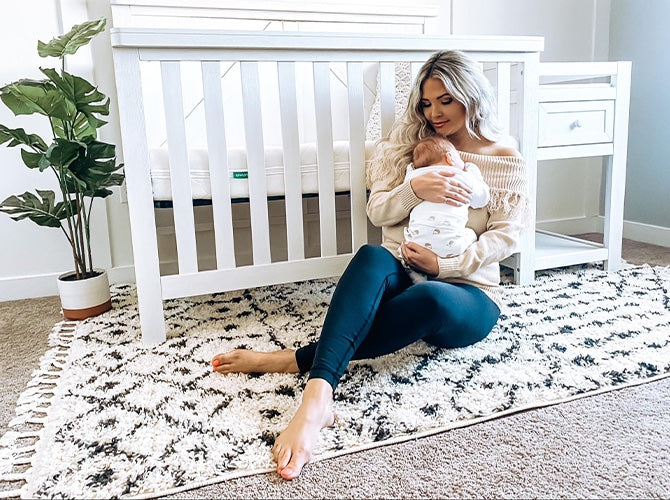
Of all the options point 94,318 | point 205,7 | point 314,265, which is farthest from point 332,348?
point 205,7

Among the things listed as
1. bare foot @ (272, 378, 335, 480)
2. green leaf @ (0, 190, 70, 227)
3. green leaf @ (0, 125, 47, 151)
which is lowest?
bare foot @ (272, 378, 335, 480)

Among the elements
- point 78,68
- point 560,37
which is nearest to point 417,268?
point 78,68

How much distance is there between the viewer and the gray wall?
2361mm

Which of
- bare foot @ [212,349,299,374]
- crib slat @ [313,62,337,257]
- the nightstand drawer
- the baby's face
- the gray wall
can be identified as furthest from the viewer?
the gray wall

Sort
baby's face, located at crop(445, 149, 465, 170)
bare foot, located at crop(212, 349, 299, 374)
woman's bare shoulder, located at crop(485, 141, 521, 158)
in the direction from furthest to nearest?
woman's bare shoulder, located at crop(485, 141, 521, 158)
baby's face, located at crop(445, 149, 465, 170)
bare foot, located at crop(212, 349, 299, 374)

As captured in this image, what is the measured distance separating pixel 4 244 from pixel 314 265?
1.15 m

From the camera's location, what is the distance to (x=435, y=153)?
4.25 feet

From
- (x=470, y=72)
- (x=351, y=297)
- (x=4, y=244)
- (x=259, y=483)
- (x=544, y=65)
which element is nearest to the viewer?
(x=259, y=483)

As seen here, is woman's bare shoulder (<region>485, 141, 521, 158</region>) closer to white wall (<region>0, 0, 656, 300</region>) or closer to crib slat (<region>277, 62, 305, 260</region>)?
crib slat (<region>277, 62, 305, 260</region>)

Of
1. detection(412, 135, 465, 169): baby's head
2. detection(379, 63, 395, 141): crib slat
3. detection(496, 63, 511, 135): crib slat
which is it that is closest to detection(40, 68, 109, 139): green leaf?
detection(379, 63, 395, 141): crib slat

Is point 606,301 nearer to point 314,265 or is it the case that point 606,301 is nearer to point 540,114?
point 540,114

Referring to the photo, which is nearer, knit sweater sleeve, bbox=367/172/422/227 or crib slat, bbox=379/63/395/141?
knit sweater sleeve, bbox=367/172/422/227

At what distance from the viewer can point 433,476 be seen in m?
0.82

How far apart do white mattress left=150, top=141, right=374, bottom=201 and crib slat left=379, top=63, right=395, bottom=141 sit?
0.08 metres
